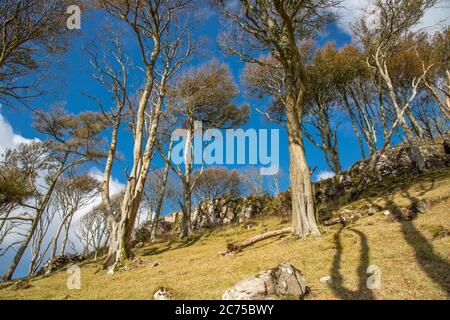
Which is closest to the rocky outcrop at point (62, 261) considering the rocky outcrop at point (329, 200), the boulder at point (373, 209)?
the rocky outcrop at point (329, 200)

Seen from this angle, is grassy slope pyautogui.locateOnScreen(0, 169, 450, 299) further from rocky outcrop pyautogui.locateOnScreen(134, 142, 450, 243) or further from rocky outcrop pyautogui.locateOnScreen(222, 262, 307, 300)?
rocky outcrop pyautogui.locateOnScreen(134, 142, 450, 243)

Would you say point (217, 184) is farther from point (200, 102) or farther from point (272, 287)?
point (272, 287)

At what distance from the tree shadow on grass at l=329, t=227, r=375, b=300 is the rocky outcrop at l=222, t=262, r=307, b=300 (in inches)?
23.5

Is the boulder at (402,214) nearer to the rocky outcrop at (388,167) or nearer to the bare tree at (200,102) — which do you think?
the rocky outcrop at (388,167)

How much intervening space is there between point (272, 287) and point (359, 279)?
69.9 inches

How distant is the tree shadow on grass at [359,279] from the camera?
12.8 ft

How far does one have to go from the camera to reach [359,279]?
4.55 meters

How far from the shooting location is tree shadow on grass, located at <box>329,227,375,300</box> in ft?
12.8

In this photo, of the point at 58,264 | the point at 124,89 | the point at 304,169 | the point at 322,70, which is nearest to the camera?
the point at 304,169

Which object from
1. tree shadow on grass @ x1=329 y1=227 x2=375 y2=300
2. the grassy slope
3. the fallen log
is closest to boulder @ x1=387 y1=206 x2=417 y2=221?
the grassy slope

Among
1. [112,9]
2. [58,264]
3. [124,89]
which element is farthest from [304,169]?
[58,264]

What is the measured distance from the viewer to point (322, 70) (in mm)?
19828
